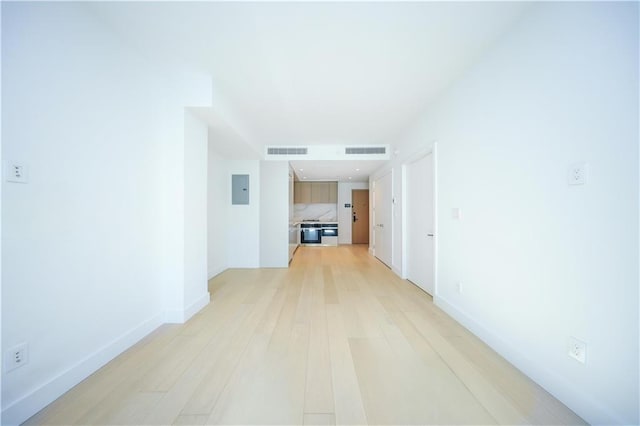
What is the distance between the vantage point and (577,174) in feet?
4.38

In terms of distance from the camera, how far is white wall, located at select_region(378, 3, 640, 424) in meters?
1.16

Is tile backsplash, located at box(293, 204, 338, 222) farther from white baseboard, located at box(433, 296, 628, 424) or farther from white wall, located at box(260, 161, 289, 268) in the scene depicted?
white baseboard, located at box(433, 296, 628, 424)

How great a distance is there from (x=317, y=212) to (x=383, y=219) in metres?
4.08

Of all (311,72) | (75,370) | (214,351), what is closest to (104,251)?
(75,370)

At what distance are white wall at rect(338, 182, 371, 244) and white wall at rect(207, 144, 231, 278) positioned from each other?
483 cm

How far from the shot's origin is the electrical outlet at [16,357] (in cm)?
125

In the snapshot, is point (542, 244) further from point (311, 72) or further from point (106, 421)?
point (106, 421)

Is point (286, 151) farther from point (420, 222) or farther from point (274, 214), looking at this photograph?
point (420, 222)

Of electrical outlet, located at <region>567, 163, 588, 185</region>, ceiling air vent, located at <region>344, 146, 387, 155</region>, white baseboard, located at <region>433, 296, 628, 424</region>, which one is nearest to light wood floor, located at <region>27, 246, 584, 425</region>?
white baseboard, located at <region>433, 296, 628, 424</region>

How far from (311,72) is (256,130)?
1949 mm

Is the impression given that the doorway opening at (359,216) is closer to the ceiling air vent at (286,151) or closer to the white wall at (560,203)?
the ceiling air vent at (286,151)

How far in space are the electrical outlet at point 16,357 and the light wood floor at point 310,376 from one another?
0.32m

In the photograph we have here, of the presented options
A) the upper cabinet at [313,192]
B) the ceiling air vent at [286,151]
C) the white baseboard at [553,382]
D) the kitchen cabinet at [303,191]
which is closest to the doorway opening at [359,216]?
the upper cabinet at [313,192]

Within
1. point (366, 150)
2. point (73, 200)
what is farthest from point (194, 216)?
point (366, 150)
